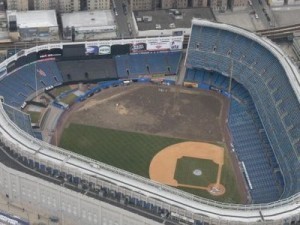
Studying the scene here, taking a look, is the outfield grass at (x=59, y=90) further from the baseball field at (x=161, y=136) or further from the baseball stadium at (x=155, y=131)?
the baseball field at (x=161, y=136)

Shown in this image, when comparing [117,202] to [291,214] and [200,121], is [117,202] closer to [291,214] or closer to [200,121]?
[291,214]

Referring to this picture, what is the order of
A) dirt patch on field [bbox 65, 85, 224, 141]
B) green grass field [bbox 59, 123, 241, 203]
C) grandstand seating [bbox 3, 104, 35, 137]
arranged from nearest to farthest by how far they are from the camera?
green grass field [bbox 59, 123, 241, 203] → grandstand seating [bbox 3, 104, 35, 137] → dirt patch on field [bbox 65, 85, 224, 141]

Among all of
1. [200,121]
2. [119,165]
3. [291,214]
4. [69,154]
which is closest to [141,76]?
[200,121]

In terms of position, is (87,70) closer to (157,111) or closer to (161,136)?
(157,111)

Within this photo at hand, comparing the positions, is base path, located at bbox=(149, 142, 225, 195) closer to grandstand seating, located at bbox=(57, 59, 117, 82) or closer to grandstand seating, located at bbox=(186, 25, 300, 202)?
grandstand seating, located at bbox=(186, 25, 300, 202)

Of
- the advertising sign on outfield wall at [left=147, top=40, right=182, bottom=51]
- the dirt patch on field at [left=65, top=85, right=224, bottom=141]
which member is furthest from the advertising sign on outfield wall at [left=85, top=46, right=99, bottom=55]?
the advertising sign on outfield wall at [left=147, top=40, right=182, bottom=51]

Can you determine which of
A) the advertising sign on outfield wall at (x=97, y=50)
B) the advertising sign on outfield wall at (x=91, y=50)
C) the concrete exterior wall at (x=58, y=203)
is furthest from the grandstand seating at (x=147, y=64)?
the concrete exterior wall at (x=58, y=203)

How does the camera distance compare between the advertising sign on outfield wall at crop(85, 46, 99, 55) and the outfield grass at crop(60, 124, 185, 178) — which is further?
the advertising sign on outfield wall at crop(85, 46, 99, 55)
